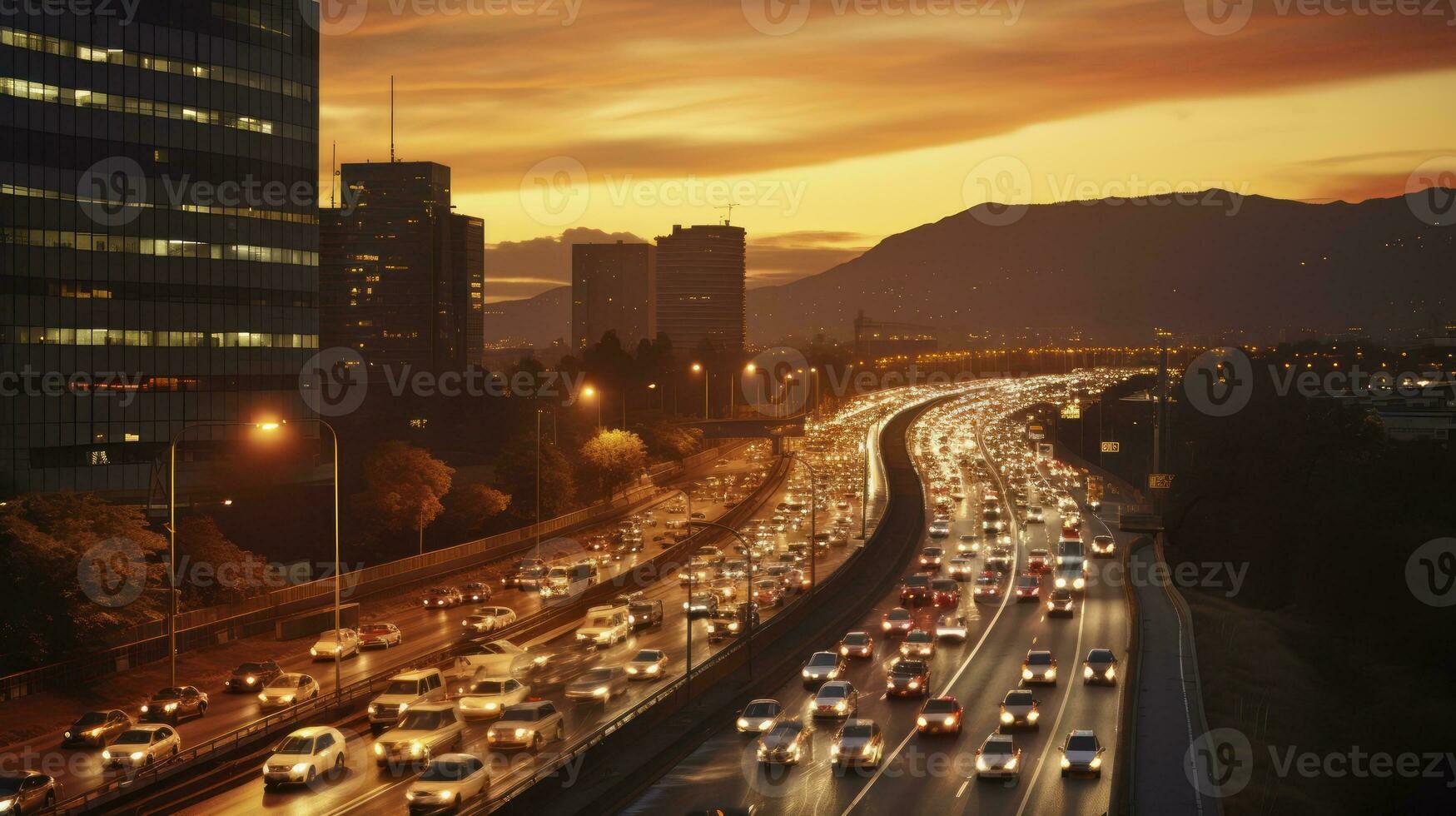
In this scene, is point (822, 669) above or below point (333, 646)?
above

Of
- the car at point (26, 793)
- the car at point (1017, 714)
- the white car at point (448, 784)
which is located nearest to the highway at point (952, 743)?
the car at point (1017, 714)

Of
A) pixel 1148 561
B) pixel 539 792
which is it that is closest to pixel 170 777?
pixel 539 792

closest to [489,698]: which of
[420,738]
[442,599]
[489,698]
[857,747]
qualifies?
[489,698]

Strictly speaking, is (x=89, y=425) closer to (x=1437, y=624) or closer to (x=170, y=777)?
(x=170, y=777)

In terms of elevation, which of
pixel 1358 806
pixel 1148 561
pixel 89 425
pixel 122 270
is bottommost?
pixel 1358 806

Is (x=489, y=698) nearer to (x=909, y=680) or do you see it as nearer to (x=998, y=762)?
(x=909, y=680)

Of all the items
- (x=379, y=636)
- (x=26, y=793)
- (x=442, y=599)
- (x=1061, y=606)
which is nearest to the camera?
(x=26, y=793)

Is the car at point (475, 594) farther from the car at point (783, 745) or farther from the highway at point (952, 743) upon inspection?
the car at point (783, 745)
